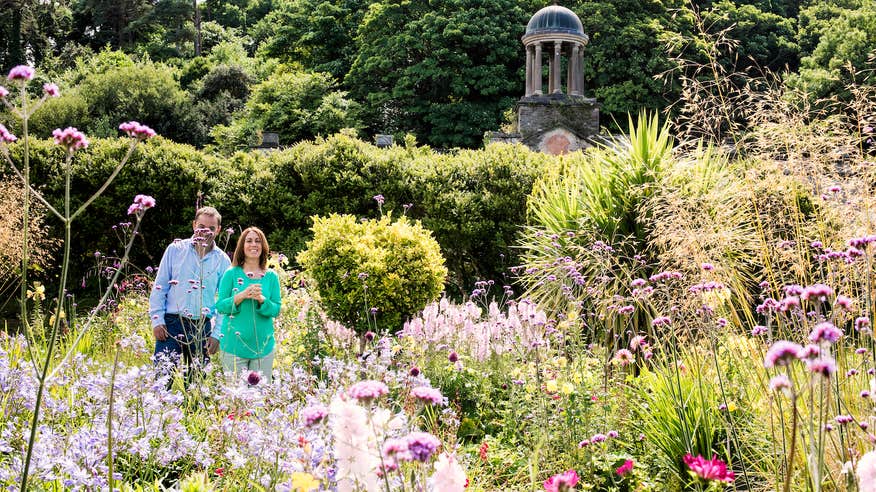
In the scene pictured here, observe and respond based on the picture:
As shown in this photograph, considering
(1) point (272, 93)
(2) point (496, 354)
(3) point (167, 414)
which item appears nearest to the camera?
(3) point (167, 414)

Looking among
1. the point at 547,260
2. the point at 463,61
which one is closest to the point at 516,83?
the point at 463,61

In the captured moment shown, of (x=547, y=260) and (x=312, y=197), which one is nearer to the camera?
(x=547, y=260)

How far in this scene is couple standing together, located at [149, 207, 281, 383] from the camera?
4598mm

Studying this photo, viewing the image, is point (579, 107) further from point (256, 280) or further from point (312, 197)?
point (256, 280)

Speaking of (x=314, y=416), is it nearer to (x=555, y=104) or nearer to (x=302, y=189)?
(x=302, y=189)

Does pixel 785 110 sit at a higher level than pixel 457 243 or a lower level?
higher

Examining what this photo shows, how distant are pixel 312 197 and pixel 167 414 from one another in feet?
26.4

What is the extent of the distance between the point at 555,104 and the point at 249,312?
19308 mm

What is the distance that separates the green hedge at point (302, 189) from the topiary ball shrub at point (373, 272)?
11.0ft

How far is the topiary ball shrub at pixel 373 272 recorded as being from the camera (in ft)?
21.0

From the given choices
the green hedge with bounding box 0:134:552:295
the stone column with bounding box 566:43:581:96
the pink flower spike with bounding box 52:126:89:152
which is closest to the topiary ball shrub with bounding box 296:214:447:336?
the green hedge with bounding box 0:134:552:295

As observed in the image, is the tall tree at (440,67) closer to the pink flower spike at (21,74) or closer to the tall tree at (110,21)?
the tall tree at (110,21)

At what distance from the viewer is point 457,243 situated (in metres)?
10.2

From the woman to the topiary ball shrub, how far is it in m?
1.46
